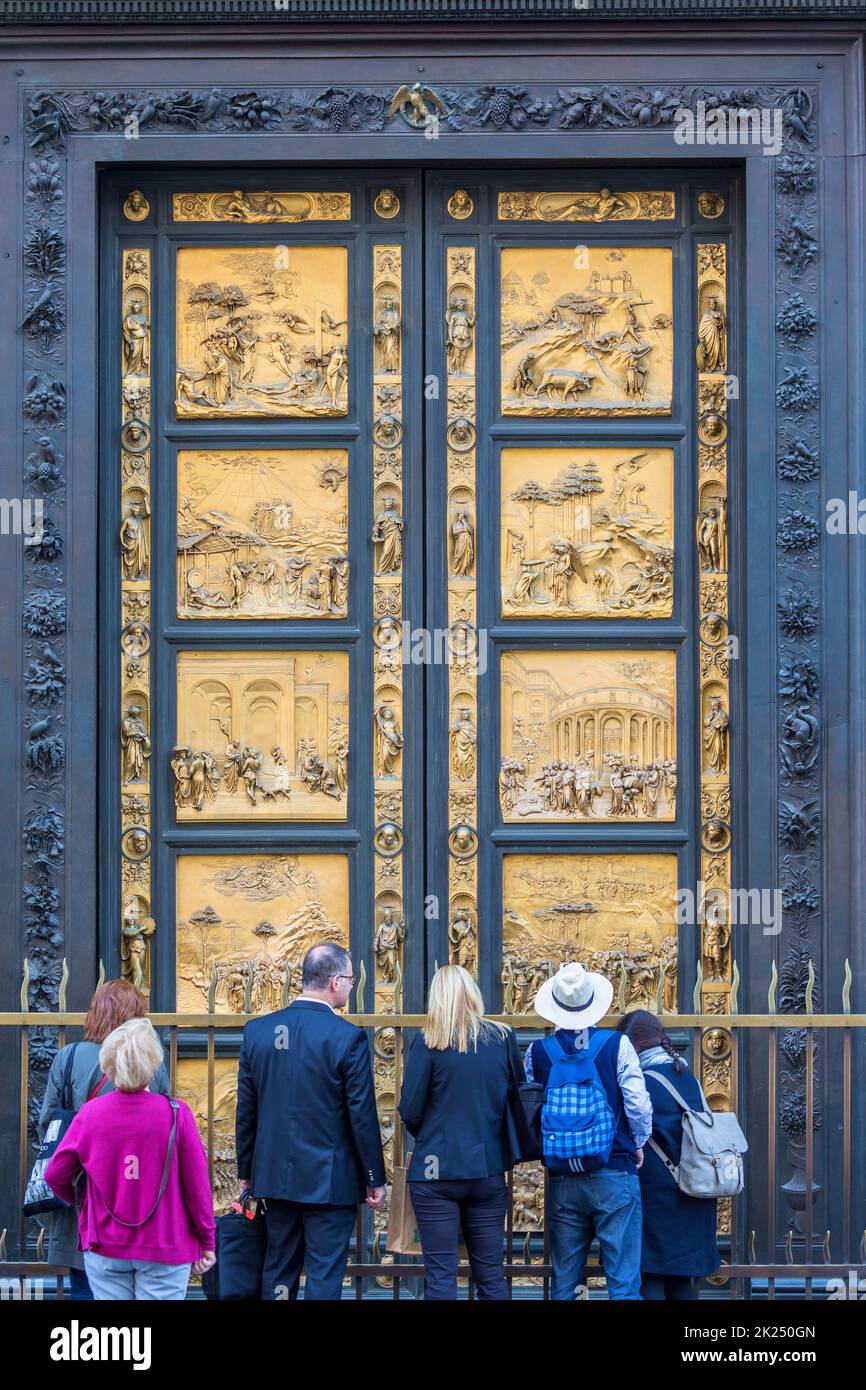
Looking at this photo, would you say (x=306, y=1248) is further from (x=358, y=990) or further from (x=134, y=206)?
(x=134, y=206)

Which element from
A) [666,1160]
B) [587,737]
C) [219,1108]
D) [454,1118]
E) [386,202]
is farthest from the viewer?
[386,202]

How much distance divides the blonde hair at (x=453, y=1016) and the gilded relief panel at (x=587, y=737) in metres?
2.62

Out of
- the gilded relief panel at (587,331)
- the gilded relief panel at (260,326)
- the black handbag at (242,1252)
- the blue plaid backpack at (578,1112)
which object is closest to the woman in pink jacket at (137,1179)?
the black handbag at (242,1252)

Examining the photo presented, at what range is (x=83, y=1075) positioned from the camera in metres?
6.98

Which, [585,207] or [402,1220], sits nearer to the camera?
[402,1220]

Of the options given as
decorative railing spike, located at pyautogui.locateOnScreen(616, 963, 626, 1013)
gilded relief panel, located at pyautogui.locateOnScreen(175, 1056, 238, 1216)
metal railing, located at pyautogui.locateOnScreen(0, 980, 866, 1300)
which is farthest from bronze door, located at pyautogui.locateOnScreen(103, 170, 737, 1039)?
metal railing, located at pyautogui.locateOnScreen(0, 980, 866, 1300)

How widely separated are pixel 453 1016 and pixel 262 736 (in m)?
3.08

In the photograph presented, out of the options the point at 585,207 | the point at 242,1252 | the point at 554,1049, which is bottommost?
the point at 242,1252

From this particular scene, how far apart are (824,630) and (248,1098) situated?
431 centimetres

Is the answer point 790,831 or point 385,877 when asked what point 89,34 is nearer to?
point 385,877

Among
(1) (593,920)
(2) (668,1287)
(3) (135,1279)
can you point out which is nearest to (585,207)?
(1) (593,920)

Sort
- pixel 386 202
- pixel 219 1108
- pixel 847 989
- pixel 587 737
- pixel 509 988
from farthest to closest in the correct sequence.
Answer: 1. pixel 386 202
2. pixel 587 737
3. pixel 219 1108
4. pixel 509 988
5. pixel 847 989

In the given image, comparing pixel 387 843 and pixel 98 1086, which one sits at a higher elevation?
pixel 387 843

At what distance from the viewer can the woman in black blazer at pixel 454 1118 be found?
6.95m
